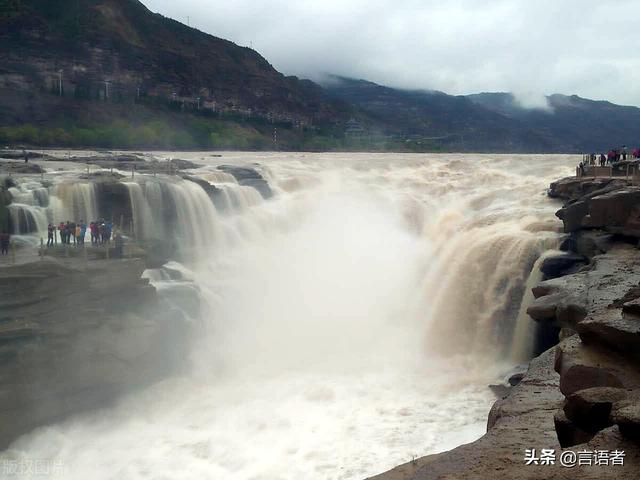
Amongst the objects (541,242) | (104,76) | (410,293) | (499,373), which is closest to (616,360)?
(499,373)

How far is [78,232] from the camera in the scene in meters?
14.3

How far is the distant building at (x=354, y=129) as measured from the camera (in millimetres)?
78188

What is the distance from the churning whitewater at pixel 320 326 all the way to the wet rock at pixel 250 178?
0.53 metres

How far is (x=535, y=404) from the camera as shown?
230 inches

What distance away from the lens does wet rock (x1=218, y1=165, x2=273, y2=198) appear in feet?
73.2

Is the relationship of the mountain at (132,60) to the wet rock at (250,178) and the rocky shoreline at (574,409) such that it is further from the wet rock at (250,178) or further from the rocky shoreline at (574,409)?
the rocky shoreline at (574,409)

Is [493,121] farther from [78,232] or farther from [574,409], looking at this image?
[574,409]

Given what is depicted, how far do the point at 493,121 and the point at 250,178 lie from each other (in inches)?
4057

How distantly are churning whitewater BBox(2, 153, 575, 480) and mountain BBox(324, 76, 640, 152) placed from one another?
62903mm

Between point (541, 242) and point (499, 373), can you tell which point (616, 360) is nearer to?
point (499, 373)

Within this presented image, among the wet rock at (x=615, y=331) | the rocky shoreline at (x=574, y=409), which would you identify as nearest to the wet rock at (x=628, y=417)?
the rocky shoreline at (x=574, y=409)

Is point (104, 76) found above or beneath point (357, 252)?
above

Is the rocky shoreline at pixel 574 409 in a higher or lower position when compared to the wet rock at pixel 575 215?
lower

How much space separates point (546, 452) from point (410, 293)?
12742 mm
